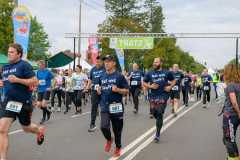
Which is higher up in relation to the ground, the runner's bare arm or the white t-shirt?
the runner's bare arm

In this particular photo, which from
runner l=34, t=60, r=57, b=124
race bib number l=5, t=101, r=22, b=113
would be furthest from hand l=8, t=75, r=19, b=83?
runner l=34, t=60, r=57, b=124

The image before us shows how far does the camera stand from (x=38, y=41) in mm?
61375

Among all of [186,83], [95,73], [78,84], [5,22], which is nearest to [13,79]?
[95,73]

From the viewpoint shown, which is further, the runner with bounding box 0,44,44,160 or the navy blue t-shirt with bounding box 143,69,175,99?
the navy blue t-shirt with bounding box 143,69,175,99

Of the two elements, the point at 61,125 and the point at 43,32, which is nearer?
the point at 61,125

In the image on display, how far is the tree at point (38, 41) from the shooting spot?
197 feet

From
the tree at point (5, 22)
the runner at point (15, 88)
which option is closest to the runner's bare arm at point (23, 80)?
the runner at point (15, 88)

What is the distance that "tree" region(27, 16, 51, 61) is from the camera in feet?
197

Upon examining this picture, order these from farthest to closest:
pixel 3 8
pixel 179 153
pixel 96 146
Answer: pixel 3 8 < pixel 96 146 < pixel 179 153

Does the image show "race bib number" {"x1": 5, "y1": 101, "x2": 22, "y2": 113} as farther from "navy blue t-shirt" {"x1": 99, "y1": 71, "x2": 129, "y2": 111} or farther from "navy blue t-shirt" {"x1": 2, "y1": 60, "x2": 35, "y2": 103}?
"navy blue t-shirt" {"x1": 99, "y1": 71, "x2": 129, "y2": 111}

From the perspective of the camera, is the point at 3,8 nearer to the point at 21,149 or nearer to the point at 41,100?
the point at 41,100

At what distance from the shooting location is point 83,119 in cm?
1033

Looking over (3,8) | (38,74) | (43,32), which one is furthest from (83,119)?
(43,32)

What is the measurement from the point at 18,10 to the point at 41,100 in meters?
5.25
